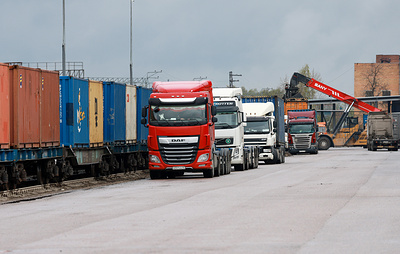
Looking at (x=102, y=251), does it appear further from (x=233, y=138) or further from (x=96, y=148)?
(x=233, y=138)

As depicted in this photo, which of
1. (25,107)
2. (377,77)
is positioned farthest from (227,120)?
(377,77)

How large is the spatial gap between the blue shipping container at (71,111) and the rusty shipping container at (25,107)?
2239 mm

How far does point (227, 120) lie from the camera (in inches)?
1314

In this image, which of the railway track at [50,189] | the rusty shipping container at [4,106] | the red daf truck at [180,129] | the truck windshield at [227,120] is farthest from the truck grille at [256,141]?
the rusty shipping container at [4,106]

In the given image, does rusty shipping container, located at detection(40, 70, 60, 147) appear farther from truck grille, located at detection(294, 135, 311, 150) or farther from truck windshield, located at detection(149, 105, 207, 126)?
truck grille, located at detection(294, 135, 311, 150)

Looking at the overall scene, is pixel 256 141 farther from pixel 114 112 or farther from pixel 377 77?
pixel 377 77

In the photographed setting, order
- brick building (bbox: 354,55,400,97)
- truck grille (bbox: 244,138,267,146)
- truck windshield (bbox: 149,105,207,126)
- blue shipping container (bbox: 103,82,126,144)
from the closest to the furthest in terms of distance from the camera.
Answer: truck windshield (bbox: 149,105,207,126) < blue shipping container (bbox: 103,82,126,144) < truck grille (bbox: 244,138,267,146) < brick building (bbox: 354,55,400,97)

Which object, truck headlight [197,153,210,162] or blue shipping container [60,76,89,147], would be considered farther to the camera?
truck headlight [197,153,210,162]

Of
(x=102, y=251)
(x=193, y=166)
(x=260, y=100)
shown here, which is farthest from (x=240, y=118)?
(x=102, y=251)

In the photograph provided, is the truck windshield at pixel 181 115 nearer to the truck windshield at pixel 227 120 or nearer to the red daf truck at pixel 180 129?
the red daf truck at pixel 180 129

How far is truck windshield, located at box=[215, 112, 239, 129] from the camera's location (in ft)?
109

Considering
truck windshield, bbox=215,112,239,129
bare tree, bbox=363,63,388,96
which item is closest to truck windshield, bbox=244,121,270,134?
truck windshield, bbox=215,112,239,129

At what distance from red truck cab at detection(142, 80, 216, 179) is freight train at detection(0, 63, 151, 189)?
8.40ft

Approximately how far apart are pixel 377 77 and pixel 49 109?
411 ft
